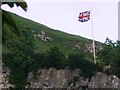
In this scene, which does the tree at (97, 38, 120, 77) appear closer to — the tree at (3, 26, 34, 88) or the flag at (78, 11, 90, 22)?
the flag at (78, 11, 90, 22)

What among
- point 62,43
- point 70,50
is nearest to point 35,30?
point 62,43

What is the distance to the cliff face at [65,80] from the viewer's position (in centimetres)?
8112

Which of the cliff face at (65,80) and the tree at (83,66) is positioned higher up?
the tree at (83,66)

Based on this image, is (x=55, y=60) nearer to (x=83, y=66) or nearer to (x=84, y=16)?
(x=83, y=66)

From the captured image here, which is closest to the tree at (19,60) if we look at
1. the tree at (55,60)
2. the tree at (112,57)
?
the tree at (55,60)

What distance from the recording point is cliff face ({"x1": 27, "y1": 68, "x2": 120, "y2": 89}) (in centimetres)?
8112

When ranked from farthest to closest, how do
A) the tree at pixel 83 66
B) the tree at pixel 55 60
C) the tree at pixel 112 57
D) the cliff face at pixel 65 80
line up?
the tree at pixel 112 57
the tree at pixel 55 60
the tree at pixel 83 66
the cliff face at pixel 65 80

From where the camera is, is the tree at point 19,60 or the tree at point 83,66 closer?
the tree at point 19,60

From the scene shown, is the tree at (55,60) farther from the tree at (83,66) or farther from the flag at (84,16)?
the flag at (84,16)

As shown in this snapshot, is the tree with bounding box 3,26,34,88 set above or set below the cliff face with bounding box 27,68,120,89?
above

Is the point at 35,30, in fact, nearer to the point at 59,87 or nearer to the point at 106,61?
the point at 106,61

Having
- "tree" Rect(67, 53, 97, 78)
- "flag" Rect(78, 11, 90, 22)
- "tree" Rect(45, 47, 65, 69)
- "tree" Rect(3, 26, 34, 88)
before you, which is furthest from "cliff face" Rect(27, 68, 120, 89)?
"flag" Rect(78, 11, 90, 22)

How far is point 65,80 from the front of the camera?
81.4 m

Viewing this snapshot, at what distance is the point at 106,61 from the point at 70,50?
20.9 meters
